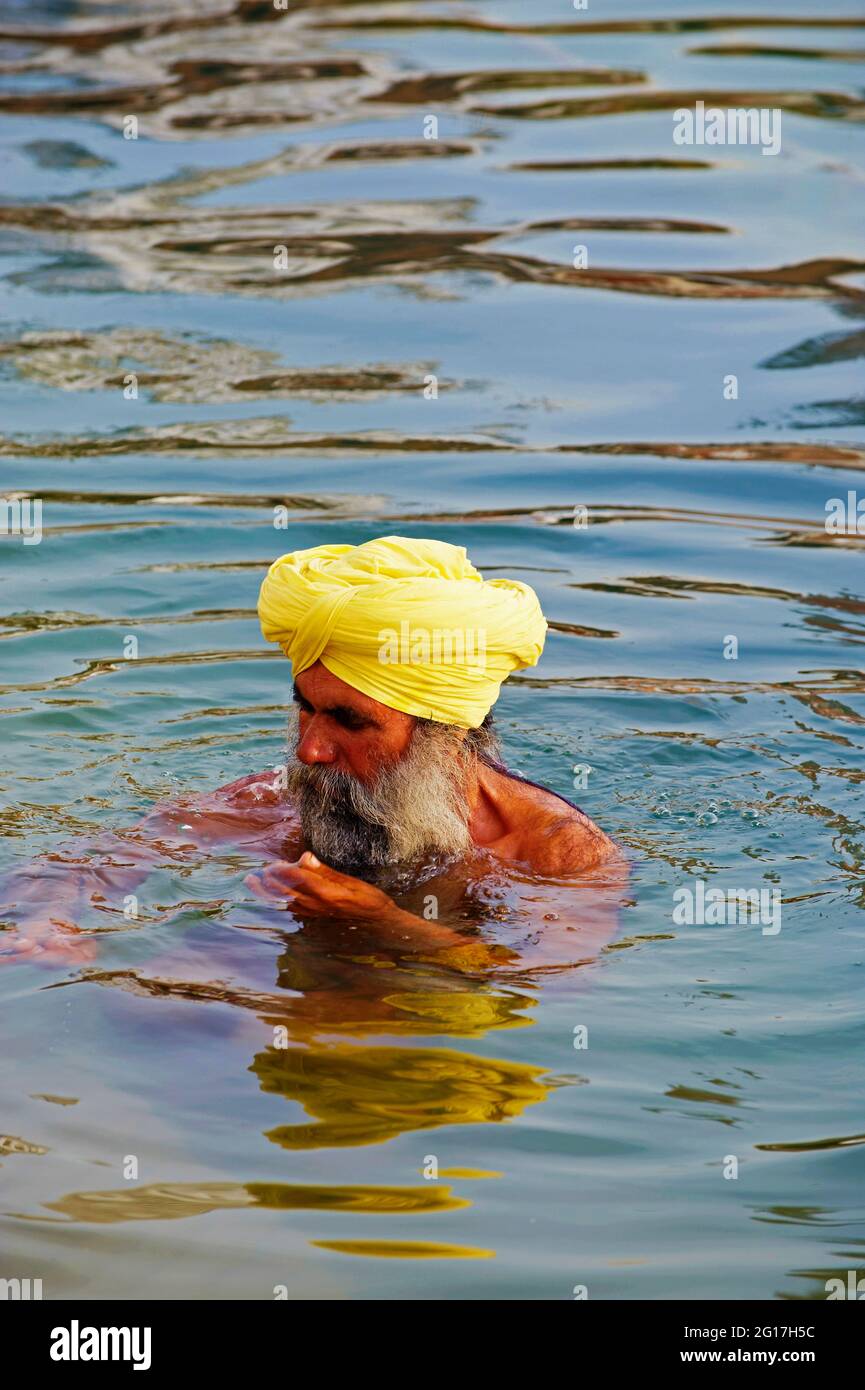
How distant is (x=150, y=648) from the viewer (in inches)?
343

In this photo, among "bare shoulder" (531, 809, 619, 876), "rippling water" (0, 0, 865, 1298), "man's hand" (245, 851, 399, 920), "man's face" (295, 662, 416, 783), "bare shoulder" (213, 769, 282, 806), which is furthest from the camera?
"bare shoulder" (213, 769, 282, 806)

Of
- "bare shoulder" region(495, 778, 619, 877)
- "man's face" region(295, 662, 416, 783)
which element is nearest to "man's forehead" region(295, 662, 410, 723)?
"man's face" region(295, 662, 416, 783)

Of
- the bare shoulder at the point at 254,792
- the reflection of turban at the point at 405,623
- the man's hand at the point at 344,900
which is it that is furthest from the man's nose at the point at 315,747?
the bare shoulder at the point at 254,792

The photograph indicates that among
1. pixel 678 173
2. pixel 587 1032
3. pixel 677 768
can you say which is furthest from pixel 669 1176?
pixel 678 173

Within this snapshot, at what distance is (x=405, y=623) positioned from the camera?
5.85 m

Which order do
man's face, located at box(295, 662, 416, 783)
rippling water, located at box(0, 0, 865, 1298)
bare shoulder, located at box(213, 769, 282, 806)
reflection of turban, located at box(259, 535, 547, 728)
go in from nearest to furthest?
rippling water, located at box(0, 0, 865, 1298) → reflection of turban, located at box(259, 535, 547, 728) → man's face, located at box(295, 662, 416, 783) → bare shoulder, located at box(213, 769, 282, 806)

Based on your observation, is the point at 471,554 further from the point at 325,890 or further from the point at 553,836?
the point at 325,890

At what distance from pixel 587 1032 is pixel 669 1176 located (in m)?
0.79

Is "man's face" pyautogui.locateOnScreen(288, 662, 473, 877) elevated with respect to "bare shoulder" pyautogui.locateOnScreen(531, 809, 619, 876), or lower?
elevated

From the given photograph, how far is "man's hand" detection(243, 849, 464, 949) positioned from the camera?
5699 millimetres

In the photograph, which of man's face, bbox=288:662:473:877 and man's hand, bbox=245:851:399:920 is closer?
man's hand, bbox=245:851:399:920

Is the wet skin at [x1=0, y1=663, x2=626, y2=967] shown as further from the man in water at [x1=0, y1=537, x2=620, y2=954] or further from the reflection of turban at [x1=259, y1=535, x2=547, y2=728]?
the reflection of turban at [x1=259, y1=535, x2=547, y2=728]

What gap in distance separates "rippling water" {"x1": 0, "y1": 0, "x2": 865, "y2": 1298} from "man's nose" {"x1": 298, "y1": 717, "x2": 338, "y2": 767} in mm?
602
